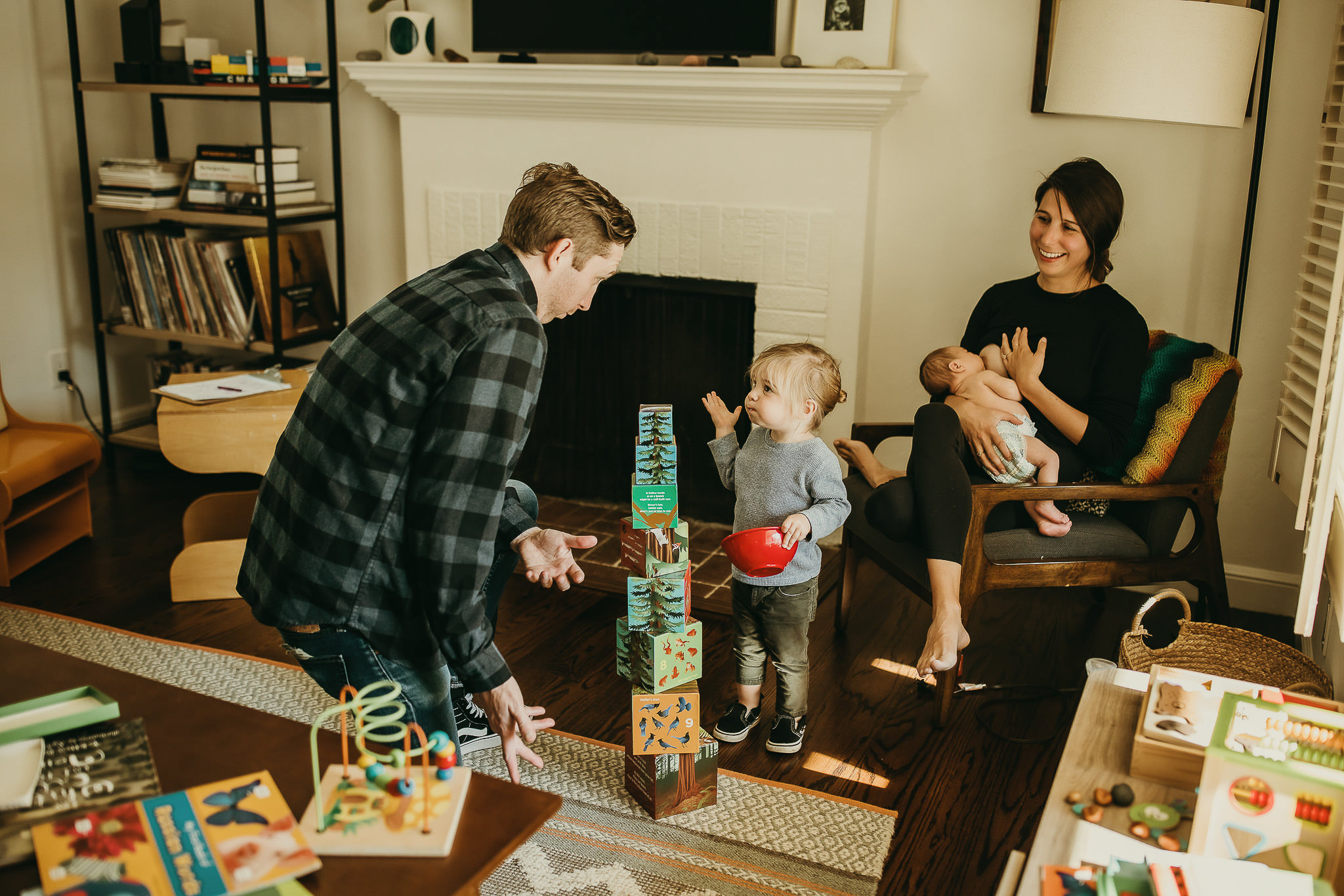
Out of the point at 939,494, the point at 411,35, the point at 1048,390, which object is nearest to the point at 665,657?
the point at 939,494

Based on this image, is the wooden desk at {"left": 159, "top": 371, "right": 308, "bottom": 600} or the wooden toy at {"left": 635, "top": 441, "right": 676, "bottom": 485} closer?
the wooden toy at {"left": 635, "top": 441, "right": 676, "bottom": 485}

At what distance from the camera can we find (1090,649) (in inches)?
108

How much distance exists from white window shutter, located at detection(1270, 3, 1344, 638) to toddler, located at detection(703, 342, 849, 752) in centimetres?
84

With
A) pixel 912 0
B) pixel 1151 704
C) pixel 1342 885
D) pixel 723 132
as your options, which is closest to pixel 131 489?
pixel 723 132

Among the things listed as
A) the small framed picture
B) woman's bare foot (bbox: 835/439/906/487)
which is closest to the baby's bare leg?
woman's bare foot (bbox: 835/439/906/487)

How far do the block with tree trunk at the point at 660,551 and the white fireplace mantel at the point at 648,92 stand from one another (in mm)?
1598

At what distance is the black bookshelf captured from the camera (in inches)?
138

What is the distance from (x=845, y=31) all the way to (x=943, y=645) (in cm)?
182

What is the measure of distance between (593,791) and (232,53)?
3.29 m

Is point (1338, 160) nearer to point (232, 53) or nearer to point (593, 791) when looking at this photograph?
point (593, 791)

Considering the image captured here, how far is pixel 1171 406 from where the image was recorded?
8.10ft

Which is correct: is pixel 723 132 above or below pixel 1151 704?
above

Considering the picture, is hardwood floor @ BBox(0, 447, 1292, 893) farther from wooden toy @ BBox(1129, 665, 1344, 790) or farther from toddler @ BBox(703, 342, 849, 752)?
wooden toy @ BBox(1129, 665, 1344, 790)

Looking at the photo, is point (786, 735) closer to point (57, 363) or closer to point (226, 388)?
point (226, 388)
